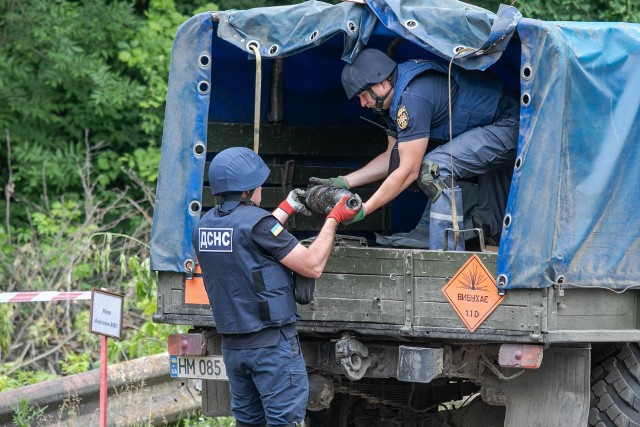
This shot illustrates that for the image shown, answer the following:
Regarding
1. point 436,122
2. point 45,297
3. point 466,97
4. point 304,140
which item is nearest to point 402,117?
point 436,122

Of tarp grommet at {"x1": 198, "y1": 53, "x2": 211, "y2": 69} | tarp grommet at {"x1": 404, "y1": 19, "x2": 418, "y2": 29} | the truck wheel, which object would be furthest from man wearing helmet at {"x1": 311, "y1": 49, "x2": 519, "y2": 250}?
the truck wheel

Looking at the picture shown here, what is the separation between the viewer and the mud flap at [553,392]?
247 inches

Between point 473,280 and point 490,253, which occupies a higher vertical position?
point 490,253

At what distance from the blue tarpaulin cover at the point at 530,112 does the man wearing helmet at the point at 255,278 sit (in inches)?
25.6

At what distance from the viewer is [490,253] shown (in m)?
6.05

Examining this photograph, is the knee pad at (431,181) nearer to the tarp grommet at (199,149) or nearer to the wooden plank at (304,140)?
the tarp grommet at (199,149)

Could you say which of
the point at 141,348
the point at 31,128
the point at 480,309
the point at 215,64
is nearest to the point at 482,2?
the point at 31,128

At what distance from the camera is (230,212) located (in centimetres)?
602

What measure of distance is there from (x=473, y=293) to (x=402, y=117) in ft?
3.42

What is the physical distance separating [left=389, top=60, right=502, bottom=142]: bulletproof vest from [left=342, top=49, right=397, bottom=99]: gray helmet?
0.29 ft

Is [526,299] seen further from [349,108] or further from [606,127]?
[349,108]

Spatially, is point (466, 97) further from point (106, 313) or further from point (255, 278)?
point (106, 313)

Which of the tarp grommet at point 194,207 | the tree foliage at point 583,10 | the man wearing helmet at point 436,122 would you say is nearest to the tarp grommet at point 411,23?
the man wearing helmet at point 436,122

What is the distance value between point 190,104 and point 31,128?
266 inches
